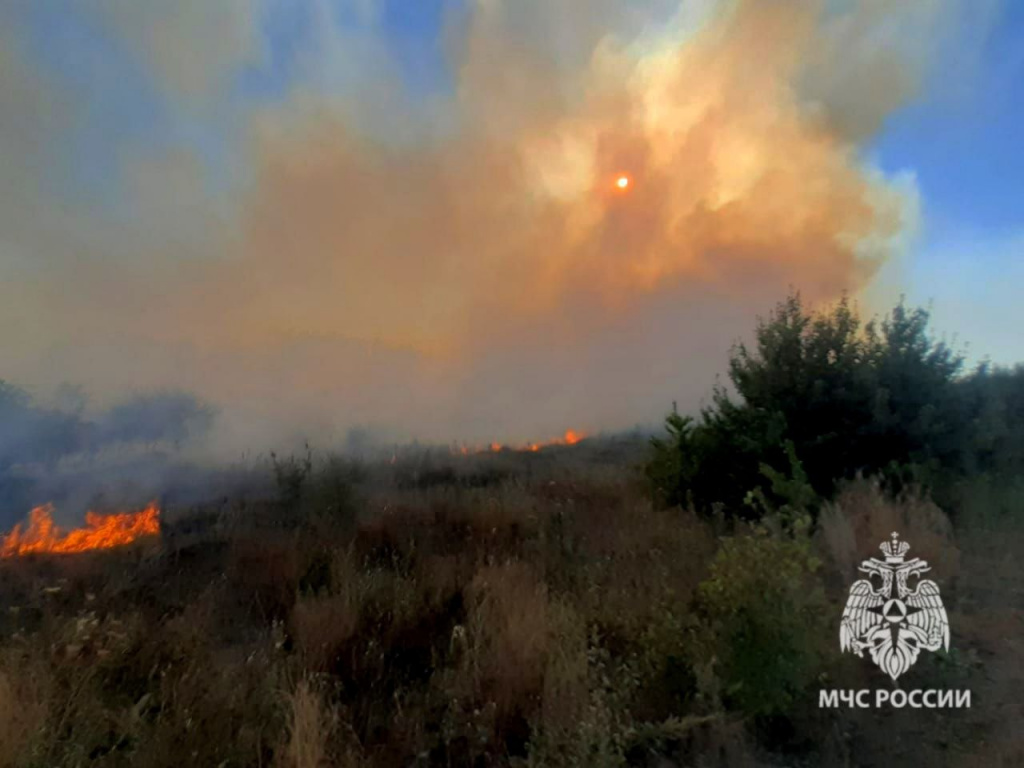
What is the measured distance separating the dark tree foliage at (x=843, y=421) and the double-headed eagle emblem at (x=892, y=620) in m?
3.67

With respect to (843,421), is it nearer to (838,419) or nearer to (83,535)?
(838,419)

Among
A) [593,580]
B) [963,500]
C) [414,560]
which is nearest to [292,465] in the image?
[414,560]

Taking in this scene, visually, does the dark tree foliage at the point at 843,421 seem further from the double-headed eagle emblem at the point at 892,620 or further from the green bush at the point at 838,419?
the double-headed eagle emblem at the point at 892,620

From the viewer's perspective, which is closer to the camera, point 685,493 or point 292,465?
point 685,493

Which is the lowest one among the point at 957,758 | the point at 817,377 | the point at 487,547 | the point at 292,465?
the point at 957,758

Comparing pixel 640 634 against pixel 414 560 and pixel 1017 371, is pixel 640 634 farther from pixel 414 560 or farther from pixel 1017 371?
pixel 1017 371

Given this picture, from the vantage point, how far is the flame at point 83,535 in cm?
1065

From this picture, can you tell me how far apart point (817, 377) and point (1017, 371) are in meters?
6.43

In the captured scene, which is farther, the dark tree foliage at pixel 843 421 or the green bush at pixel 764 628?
the dark tree foliage at pixel 843 421

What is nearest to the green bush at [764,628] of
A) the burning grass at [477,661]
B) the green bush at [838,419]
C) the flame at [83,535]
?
the burning grass at [477,661]

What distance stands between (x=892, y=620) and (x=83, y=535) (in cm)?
1260

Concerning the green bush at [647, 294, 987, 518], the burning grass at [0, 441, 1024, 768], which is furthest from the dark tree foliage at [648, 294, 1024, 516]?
the burning grass at [0, 441, 1024, 768]

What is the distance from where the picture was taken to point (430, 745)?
12.4 feet

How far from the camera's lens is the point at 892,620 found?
4863 millimetres
